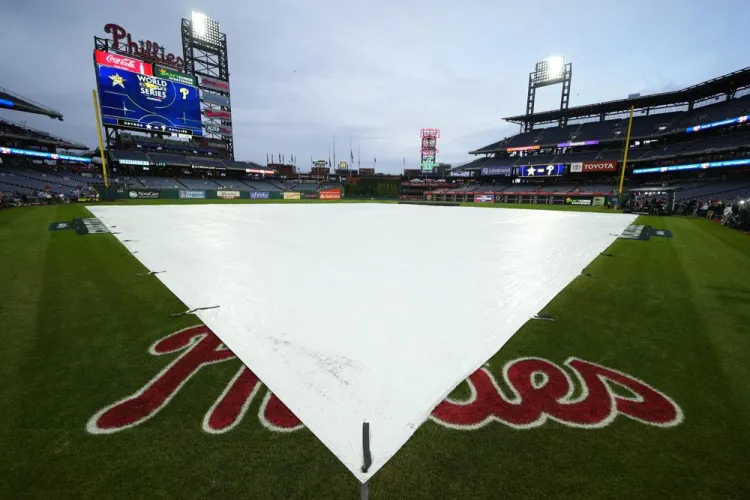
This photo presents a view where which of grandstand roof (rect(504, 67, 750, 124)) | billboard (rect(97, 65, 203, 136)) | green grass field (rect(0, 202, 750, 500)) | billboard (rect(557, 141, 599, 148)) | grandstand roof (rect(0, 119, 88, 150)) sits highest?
grandstand roof (rect(504, 67, 750, 124))

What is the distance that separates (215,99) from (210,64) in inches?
235

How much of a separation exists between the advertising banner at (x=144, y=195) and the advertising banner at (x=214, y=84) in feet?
79.4

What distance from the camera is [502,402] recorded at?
2.80 meters

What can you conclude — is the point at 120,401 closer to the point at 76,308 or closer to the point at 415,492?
the point at 415,492

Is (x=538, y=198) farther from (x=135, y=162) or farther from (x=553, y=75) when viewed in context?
(x=135, y=162)

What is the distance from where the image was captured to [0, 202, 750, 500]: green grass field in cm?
198

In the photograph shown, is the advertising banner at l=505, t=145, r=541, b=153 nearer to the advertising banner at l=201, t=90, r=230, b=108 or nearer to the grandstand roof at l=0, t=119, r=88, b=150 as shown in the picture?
the advertising banner at l=201, t=90, r=230, b=108

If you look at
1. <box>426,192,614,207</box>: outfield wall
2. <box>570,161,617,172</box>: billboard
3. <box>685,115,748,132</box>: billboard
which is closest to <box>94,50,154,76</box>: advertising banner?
<box>426,192,614,207</box>: outfield wall

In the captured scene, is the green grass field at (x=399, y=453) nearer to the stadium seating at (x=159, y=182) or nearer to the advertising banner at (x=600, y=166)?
the stadium seating at (x=159, y=182)

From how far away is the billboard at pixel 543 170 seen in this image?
50062mm

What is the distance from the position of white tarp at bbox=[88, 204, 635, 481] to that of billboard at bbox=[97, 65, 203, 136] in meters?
43.7

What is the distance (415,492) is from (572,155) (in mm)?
64559

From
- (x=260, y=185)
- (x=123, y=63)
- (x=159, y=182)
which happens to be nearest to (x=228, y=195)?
(x=159, y=182)

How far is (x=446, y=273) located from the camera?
665 cm
